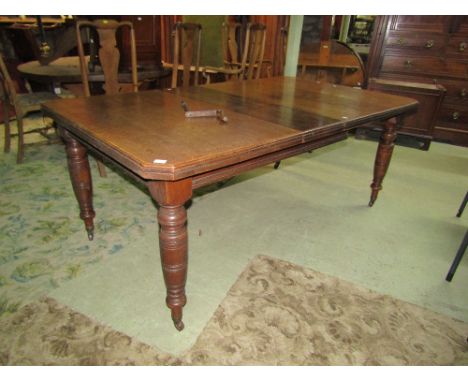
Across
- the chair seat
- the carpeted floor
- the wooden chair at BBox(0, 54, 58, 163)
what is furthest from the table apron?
the chair seat

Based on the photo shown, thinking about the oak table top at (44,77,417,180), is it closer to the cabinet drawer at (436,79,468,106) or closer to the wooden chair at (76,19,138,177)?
the wooden chair at (76,19,138,177)

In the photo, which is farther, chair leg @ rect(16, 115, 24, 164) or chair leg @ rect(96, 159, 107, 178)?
chair leg @ rect(16, 115, 24, 164)

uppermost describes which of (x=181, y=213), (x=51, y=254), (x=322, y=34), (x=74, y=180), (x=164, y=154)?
(x=322, y=34)

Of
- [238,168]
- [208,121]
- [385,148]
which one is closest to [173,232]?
[238,168]

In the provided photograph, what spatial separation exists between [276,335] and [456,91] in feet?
11.1

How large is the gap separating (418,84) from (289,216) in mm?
2373

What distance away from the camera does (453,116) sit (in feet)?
11.4

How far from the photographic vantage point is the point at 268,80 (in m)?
2.39

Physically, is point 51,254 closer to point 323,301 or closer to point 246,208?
point 246,208

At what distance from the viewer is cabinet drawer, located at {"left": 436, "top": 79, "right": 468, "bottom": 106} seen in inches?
132

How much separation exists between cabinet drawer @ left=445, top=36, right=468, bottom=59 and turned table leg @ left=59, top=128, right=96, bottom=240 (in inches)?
141

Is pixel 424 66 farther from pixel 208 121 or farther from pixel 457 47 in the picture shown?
pixel 208 121

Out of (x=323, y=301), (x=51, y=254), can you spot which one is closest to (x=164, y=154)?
(x=323, y=301)

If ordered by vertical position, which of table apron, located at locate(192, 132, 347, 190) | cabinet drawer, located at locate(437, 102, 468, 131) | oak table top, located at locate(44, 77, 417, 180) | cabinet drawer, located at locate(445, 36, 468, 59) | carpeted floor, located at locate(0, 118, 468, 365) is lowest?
carpeted floor, located at locate(0, 118, 468, 365)
